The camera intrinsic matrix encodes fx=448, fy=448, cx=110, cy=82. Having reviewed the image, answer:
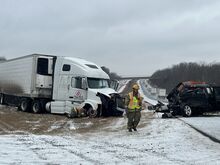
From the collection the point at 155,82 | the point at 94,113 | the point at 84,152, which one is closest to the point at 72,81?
the point at 94,113

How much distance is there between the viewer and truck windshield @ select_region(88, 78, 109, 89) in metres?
25.9

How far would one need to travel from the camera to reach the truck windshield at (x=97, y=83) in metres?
25.9

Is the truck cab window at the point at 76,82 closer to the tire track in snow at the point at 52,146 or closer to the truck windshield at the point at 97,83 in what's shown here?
the truck windshield at the point at 97,83

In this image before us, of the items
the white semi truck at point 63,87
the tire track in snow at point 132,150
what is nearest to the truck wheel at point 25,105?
the white semi truck at point 63,87

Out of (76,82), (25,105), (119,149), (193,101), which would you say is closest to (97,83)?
(76,82)

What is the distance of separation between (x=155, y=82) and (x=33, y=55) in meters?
103

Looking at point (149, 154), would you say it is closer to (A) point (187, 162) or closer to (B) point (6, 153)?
(A) point (187, 162)

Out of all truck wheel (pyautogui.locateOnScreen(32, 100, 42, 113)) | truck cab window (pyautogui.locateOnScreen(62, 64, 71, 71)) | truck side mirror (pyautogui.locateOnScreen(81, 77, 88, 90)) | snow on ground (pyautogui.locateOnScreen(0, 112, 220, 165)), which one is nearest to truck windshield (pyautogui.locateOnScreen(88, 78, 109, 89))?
truck side mirror (pyautogui.locateOnScreen(81, 77, 88, 90))

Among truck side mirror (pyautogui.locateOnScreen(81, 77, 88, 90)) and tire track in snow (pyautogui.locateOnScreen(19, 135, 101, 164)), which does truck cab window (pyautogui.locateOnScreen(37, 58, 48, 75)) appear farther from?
tire track in snow (pyautogui.locateOnScreen(19, 135, 101, 164))

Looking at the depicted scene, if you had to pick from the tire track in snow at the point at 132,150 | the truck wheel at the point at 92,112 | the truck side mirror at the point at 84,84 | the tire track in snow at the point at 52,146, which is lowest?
the tire track in snow at the point at 132,150

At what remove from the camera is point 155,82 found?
131 metres

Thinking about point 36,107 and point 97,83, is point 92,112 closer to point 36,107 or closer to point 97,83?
point 97,83

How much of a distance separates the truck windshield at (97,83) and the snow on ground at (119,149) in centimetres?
1039

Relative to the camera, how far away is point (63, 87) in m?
27.1
